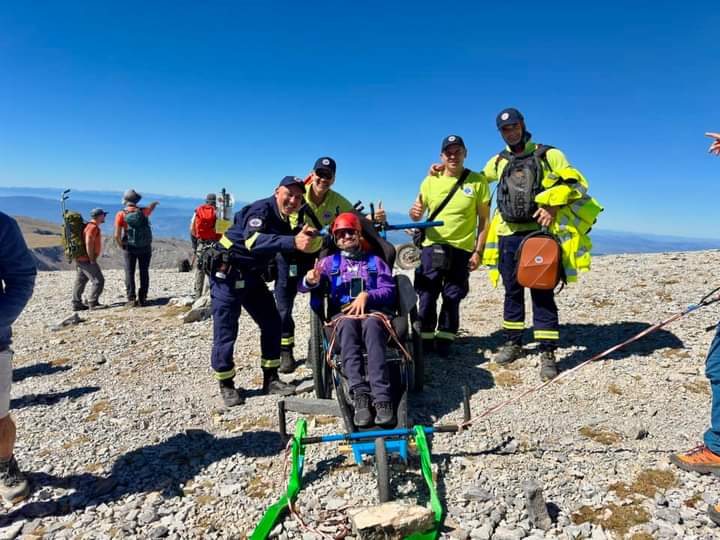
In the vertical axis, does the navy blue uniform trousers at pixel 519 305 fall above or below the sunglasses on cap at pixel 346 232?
below

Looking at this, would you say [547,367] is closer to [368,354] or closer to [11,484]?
[368,354]

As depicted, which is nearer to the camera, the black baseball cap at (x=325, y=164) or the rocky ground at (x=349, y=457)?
the rocky ground at (x=349, y=457)

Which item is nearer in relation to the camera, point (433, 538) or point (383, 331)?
point (433, 538)

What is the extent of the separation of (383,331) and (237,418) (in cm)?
201

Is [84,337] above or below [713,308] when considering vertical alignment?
below

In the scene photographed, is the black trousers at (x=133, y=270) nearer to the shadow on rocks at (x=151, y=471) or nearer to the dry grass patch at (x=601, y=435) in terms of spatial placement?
the shadow on rocks at (x=151, y=471)

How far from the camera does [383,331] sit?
408 centimetres

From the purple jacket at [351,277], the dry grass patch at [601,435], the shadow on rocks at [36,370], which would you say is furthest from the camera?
the shadow on rocks at [36,370]

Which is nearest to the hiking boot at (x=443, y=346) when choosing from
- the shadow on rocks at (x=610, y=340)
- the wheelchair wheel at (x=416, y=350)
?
the wheelchair wheel at (x=416, y=350)

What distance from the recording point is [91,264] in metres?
10.2

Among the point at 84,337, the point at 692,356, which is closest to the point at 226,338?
the point at 84,337

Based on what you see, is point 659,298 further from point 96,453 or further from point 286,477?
point 96,453

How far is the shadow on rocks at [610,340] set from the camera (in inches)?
230

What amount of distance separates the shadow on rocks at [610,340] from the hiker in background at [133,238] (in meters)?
9.21
